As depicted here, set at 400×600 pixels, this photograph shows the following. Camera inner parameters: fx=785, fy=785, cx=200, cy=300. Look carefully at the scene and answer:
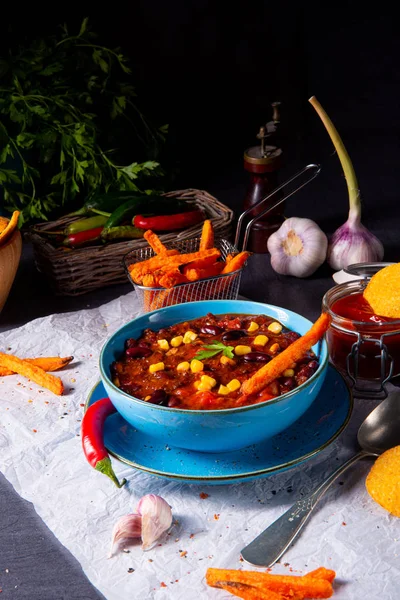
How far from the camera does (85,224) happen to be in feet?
10.9

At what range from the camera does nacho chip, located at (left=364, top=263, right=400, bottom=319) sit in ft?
7.70

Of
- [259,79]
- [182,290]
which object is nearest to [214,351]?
[182,290]

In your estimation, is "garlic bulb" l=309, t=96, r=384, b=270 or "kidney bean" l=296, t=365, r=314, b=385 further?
"garlic bulb" l=309, t=96, r=384, b=270

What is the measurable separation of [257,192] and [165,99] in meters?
1.17

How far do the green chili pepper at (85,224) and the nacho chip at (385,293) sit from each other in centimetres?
133

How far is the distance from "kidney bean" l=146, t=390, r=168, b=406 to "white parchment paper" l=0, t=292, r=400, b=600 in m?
0.25

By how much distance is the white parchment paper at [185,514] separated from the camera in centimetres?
168

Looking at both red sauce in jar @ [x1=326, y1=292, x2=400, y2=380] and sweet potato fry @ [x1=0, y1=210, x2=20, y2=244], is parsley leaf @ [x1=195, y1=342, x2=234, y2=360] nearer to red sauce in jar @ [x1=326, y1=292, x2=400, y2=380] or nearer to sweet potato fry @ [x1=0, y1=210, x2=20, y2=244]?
red sauce in jar @ [x1=326, y1=292, x2=400, y2=380]

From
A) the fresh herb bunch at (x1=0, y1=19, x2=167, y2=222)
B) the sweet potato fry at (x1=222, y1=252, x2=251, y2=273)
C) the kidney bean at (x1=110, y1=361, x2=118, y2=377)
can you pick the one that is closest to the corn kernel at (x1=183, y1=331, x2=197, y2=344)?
the kidney bean at (x1=110, y1=361, x2=118, y2=377)

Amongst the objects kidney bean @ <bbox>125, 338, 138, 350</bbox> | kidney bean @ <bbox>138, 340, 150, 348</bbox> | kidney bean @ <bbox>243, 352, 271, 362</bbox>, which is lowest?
kidney bean @ <bbox>138, 340, 150, 348</bbox>

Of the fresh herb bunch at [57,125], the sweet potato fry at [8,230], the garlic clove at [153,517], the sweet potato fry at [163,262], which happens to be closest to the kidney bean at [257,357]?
the garlic clove at [153,517]

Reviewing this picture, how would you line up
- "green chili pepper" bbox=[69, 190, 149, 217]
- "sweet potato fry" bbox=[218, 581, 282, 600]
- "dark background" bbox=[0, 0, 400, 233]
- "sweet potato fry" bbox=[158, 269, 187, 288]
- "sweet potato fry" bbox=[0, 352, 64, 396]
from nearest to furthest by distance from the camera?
"sweet potato fry" bbox=[218, 581, 282, 600]
"sweet potato fry" bbox=[0, 352, 64, 396]
"sweet potato fry" bbox=[158, 269, 187, 288]
"green chili pepper" bbox=[69, 190, 149, 217]
"dark background" bbox=[0, 0, 400, 233]

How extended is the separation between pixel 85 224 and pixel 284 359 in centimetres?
162

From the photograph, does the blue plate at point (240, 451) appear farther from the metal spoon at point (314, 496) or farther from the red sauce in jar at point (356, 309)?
the red sauce in jar at point (356, 309)
